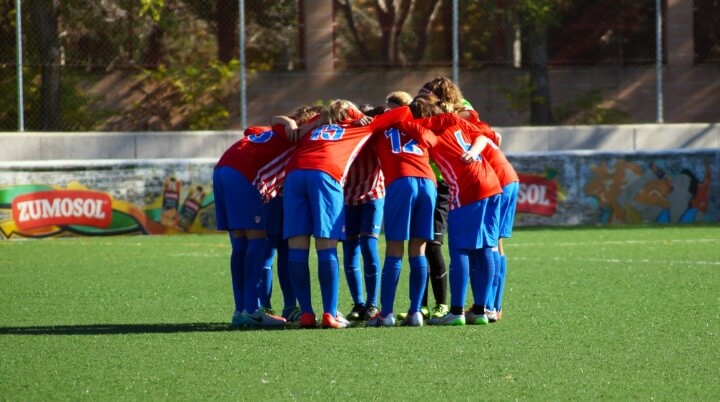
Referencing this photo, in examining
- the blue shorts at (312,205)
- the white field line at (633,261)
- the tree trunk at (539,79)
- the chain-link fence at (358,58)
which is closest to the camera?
the blue shorts at (312,205)

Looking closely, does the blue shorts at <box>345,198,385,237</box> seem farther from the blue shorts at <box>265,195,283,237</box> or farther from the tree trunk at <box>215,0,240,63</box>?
the tree trunk at <box>215,0,240,63</box>

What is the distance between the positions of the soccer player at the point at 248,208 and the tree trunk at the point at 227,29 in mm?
11021

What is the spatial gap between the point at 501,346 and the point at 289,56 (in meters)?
13.6

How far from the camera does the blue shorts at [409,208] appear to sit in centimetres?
867

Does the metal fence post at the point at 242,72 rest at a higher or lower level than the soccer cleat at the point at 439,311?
higher

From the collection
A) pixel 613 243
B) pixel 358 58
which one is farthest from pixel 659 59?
pixel 613 243

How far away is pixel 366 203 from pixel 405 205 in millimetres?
552

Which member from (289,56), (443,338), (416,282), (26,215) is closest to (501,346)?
(443,338)

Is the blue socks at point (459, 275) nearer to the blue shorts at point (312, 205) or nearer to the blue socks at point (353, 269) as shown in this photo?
the blue socks at point (353, 269)

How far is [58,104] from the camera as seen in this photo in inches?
752

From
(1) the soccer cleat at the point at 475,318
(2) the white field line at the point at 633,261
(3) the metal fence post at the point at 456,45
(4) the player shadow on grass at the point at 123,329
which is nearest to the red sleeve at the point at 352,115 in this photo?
(4) the player shadow on grass at the point at 123,329

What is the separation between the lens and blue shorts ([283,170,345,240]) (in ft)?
28.1

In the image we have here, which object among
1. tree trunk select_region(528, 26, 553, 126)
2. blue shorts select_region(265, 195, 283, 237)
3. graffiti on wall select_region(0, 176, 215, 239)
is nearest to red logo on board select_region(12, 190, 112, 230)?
graffiti on wall select_region(0, 176, 215, 239)

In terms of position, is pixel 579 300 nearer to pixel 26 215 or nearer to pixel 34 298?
pixel 34 298
